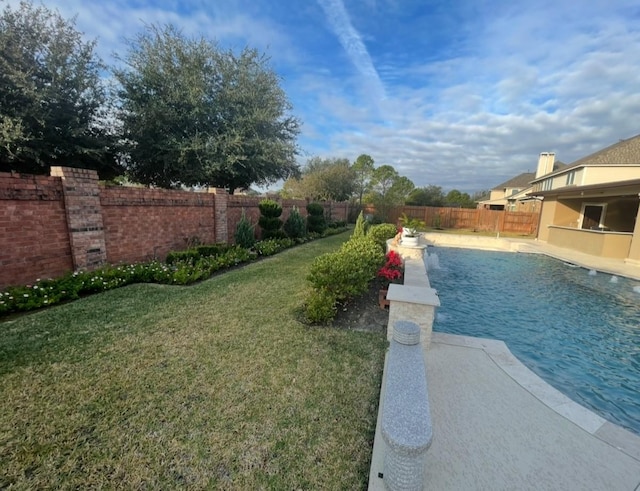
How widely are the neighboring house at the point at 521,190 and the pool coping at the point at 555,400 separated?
27.0 meters

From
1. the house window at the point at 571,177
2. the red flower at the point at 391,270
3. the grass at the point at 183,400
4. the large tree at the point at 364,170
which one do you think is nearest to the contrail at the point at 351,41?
the red flower at the point at 391,270

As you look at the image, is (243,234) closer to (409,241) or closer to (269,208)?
(269,208)

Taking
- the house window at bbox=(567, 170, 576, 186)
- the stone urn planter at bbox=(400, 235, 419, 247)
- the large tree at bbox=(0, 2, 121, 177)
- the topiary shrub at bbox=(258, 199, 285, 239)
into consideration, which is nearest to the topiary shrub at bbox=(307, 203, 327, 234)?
the topiary shrub at bbox=(258, 199, 285, 239)

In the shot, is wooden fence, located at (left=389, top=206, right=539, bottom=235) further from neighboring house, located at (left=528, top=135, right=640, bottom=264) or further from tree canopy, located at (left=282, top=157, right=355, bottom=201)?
tree canopy, located at (left=282, top=157, right=355, bottom=201)

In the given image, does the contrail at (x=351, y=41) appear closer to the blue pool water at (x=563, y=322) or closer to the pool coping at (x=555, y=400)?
the blue pool water at (x=563, y=322)

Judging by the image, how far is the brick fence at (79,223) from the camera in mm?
4633

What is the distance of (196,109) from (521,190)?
36.7m

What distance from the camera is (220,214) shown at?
9.34 m

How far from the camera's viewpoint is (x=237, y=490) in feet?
5.48

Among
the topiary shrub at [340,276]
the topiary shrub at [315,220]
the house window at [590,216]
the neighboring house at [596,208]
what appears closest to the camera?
the topiary shrub at [340,276]

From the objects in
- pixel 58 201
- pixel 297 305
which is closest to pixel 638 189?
pixel 297 305

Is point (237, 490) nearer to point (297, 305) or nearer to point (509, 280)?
point (297, 305)

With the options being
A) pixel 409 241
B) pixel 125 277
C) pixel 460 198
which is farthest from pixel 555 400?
pixel 460 198

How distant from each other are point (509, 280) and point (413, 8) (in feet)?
26.3
